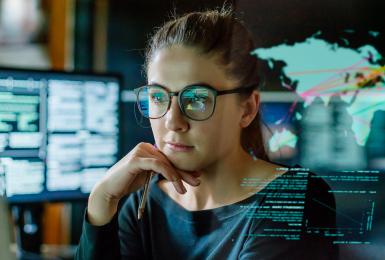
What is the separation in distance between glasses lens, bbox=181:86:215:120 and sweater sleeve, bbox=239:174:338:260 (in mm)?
215

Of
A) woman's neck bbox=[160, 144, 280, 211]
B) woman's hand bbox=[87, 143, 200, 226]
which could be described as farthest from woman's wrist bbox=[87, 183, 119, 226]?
woman's neck bbox=[160, 144, 280, 211]

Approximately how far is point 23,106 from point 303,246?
0.70 metres

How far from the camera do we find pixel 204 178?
34.9 inches

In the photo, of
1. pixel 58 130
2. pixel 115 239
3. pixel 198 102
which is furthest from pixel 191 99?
pixel 58 130

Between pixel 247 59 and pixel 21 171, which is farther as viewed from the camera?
pixel 21 171

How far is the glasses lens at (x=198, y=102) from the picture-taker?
82 centimetres

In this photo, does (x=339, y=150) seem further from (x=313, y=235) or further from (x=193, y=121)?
(x=193, y=121)

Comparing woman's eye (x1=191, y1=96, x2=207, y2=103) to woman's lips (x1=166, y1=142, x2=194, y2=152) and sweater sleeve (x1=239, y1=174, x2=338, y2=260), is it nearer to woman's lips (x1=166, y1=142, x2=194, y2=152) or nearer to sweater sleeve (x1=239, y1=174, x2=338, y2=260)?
woman's lips (x1=166, y1=142, x2=194, y2=152)

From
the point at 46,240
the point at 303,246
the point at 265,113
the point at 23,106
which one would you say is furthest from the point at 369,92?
the point at 46,240

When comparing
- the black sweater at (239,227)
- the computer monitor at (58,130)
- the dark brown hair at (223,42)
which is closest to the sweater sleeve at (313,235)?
the black sweater at (239,227)

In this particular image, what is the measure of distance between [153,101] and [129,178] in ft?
0.47

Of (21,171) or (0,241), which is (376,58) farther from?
(21,171)

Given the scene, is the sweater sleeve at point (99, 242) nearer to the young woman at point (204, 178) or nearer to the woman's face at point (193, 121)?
the young woman at point (204, 178)

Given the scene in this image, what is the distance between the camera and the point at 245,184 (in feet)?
2.87
